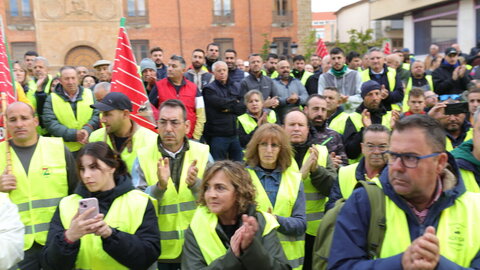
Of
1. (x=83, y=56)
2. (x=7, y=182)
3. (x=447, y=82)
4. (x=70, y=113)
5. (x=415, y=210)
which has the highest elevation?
(x=83, y=56)

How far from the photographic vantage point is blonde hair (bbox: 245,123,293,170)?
4016 millimetres

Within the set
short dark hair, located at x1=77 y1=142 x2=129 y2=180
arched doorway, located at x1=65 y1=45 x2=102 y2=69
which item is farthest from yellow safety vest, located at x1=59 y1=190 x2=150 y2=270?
arched doorway, located at x1=65 y1=45 x2=102 y2=69

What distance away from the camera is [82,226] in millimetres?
2938

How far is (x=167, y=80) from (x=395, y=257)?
19.3ft

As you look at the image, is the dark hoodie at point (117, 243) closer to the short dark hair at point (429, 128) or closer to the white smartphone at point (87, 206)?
the white smartphone at point (87, 206)

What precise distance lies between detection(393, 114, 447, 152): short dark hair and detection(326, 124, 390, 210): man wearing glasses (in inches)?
62.3

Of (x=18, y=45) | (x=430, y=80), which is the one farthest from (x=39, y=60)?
(x=18, y=45)

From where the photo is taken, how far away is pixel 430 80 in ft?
31.4

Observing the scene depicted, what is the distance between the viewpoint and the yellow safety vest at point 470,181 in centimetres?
328

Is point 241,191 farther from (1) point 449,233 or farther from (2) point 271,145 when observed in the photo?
(1) point 449,233

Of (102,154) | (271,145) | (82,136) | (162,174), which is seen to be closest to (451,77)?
(271,145)

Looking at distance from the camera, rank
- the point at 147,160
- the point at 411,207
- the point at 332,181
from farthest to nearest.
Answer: the point at 332,181 < the point at 147,160 < the point at 411,207

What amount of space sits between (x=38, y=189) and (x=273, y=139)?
2066 millimetres

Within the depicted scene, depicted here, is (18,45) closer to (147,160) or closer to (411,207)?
(147,160)
